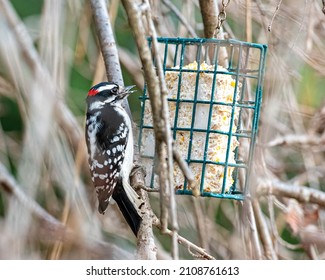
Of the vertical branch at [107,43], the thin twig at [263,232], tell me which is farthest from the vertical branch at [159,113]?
the thin twig at [263,232]

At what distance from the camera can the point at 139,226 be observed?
2857 mm

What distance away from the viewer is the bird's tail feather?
2975 mm

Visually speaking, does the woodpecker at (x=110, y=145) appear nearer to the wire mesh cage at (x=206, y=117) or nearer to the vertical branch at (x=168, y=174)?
the wire mesh cage at (x=206, y=117)

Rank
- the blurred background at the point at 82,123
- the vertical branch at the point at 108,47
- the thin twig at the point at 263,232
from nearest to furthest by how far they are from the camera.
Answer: the vertical branch at the point at 108,47 → the blurred background at the point at 82,123 → the thin twig at the point at 263,232

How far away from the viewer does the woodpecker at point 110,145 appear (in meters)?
3.22

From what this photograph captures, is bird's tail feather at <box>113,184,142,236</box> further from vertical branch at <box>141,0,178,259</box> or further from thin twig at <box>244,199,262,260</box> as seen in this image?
vertical branch at <box>141,0,178,259</box>

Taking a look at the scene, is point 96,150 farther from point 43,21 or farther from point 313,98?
point 313,98

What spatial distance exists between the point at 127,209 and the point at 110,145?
38 centimetres

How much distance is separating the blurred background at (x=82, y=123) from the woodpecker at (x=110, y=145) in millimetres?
122

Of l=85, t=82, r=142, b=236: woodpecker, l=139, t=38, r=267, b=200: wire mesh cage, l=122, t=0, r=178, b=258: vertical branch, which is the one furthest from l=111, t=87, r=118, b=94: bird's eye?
l=122, t=0, r=178, b=258: vertical branch
